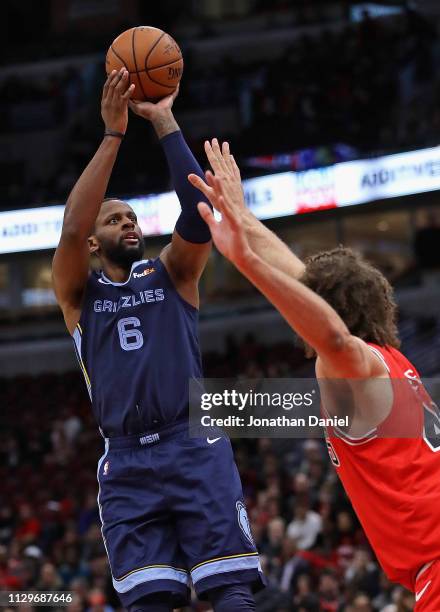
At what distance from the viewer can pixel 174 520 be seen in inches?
166

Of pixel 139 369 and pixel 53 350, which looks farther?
pixel 53 350

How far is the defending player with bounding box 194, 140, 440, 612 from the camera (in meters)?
3.15

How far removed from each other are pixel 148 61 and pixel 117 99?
0.73ft

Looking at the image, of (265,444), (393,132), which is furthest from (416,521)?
(393,132)

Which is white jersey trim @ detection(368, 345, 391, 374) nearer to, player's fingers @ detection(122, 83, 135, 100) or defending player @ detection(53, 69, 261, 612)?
defending player @ detection(53, 69, 261, 612)

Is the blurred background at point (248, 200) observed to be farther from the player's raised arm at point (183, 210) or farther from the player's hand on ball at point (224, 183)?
the player's hand on ball at point (224, 183)

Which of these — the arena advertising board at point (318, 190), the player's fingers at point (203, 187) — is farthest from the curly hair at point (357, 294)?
the arena advertising board at point (318, 190)

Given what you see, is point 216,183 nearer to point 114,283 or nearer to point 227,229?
point 227,229

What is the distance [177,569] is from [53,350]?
1922cm

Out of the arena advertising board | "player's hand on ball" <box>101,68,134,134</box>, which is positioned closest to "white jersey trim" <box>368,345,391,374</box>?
"player's hand on ball" <box>101,68,134,134</box>

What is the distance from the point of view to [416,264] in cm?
1981

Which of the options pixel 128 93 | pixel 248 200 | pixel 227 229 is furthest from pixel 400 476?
pixel 248 200

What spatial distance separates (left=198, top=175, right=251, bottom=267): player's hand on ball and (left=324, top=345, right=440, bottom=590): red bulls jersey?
516 mm

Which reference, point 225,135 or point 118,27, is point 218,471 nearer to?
point 225,135
